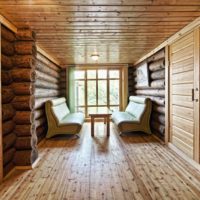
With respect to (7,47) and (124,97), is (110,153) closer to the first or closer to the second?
(7,47)

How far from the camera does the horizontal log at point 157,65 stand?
4870 millimetres

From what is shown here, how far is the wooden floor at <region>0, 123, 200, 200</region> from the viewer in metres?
2.50

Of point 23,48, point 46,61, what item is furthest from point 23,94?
point 46,61

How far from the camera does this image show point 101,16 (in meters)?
2.95

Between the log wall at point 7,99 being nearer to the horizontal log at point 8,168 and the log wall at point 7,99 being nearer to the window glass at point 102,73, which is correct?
the horizontal log at point 8,168

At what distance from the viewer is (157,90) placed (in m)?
5.44

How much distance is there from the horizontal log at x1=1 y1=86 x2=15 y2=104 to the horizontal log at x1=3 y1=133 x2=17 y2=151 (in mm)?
507

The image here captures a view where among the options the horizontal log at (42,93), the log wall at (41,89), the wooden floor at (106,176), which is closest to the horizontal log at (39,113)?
the log wall at (41,89)

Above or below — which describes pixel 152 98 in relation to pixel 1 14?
below

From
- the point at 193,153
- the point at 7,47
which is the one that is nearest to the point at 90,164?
the point at 193,153

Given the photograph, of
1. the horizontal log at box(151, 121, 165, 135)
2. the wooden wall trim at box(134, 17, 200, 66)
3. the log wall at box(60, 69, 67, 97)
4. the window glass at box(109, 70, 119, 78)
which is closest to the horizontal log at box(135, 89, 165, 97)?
the horizontal log at box(151, 121, 165, 135)

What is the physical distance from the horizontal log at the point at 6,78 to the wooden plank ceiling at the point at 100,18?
29.5 inches

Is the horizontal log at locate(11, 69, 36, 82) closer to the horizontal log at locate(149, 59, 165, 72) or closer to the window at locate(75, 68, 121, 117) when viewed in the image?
the horizontal log at locate(149, 59, 165, 72)

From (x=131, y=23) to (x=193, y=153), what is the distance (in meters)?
2.28
